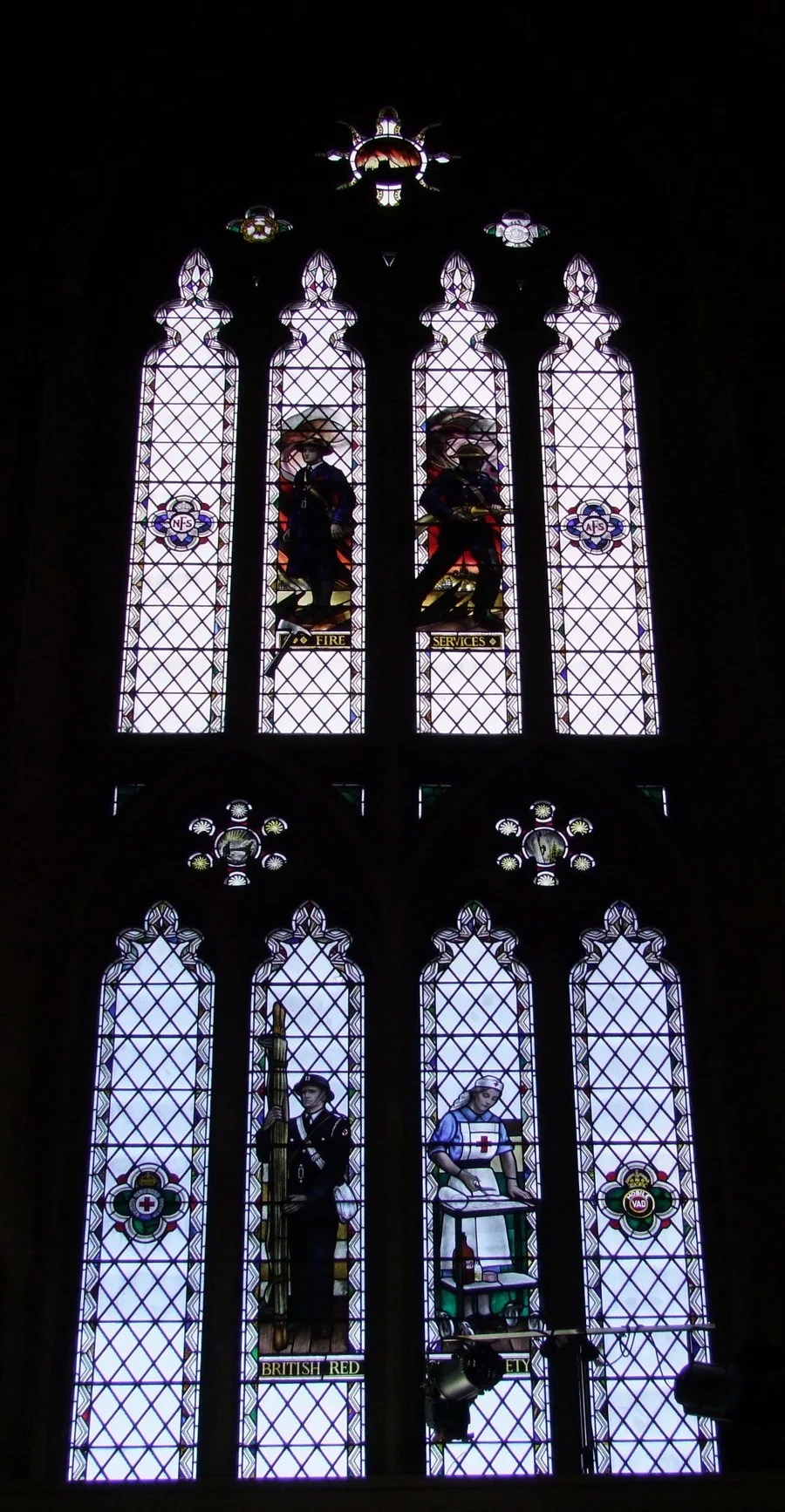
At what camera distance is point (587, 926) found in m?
9.27

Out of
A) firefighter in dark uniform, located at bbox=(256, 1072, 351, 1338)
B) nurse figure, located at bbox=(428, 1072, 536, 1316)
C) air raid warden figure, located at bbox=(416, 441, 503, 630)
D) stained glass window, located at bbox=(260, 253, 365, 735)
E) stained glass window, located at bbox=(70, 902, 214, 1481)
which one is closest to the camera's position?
stained glass window, located at bbox=(70, 902, 214, 1481)

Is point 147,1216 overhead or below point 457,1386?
overhead

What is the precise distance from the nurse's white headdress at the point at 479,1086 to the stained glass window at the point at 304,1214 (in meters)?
0.41

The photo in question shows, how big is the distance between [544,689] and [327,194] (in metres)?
3.14

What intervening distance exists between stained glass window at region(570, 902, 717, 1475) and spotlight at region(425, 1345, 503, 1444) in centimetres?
64

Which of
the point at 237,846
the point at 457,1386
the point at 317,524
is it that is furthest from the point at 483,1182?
the point at 317,524

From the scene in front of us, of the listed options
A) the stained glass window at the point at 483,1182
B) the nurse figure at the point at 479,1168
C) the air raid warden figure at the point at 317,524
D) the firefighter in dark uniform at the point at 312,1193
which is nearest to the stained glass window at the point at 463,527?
the air raid warden figure at the point at 317,524

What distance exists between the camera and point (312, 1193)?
8.66 meters

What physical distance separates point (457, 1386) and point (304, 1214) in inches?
42.6

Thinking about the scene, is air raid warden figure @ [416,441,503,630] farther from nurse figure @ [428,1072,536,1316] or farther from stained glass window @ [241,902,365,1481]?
nurse figure @ [428,1072,536,1316]

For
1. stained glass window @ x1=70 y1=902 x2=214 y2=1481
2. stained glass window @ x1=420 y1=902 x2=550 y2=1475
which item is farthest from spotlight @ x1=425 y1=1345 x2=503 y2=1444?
stained glass window @ x1=70 y1=902 x2=214 y2=1481

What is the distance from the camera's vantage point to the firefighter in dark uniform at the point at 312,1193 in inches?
334

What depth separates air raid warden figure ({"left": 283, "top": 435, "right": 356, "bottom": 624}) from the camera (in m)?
10.0

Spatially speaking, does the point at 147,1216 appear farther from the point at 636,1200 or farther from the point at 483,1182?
the point at 636,1200
